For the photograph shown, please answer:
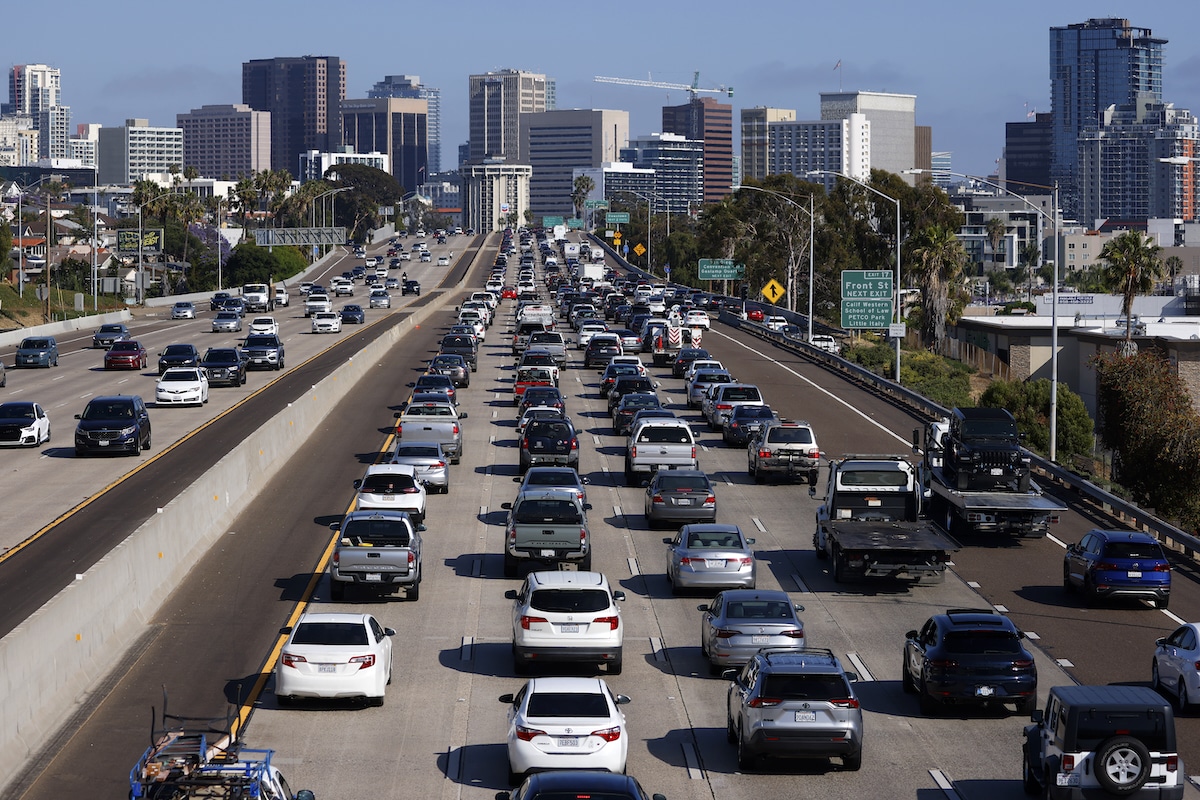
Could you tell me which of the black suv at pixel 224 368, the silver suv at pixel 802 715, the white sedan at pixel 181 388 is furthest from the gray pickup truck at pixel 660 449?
the black suv at pixel 224 368

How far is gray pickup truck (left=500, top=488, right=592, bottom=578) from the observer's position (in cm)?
3178

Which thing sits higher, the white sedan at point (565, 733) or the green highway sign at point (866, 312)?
the green highway sign at point (866, 312)

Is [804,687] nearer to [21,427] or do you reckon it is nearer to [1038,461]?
[1038,461]

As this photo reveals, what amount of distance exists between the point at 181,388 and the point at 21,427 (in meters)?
10.2

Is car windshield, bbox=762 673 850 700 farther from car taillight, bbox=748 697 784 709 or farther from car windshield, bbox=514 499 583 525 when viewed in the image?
car windshield, bbox=514 499 583 525

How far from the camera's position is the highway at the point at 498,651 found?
20.2 m

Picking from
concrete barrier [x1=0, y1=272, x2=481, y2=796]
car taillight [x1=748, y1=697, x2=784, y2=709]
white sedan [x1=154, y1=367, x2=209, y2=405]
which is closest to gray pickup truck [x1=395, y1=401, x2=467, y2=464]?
concrete barrier [x1=0, y1=272, x2=481, y2=796]

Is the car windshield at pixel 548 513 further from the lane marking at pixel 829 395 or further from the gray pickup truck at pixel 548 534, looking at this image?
the lane marking at pixel 829 395

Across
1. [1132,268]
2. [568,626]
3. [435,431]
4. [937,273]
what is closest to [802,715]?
[568,626]

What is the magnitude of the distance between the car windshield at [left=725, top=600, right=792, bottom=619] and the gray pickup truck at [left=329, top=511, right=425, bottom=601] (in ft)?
24.5

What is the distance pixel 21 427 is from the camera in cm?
4862

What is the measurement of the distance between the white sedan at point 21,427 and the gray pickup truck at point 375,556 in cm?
2209

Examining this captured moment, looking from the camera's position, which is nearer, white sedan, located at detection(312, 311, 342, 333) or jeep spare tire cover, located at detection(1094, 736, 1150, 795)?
jeep spare tire cover, located at detection(1094, 736, 1150, 795)

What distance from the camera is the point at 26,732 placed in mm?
20703
